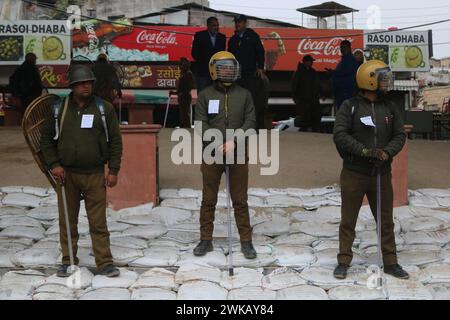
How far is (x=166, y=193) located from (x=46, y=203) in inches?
59.1

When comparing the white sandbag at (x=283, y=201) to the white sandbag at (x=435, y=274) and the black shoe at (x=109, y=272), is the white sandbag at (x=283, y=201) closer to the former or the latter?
the white sandbag at (x=435, y=274)

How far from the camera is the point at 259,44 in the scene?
10383 mm

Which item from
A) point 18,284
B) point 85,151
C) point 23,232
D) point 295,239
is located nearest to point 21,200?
point 23,232

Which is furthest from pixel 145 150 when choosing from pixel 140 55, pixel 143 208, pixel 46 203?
pixel 140 55

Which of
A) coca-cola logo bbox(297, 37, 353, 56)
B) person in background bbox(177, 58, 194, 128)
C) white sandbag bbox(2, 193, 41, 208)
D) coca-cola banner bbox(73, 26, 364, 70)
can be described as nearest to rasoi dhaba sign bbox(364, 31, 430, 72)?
coca-cola banner bbox(73, 26, 364, 70)

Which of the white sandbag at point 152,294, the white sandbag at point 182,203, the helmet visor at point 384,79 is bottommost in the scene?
the white sandbag at point 152,294

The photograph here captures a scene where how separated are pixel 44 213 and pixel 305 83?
293 inches

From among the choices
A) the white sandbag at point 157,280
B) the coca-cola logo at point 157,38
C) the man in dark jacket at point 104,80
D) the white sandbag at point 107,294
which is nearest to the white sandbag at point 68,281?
the white sandbag at point 107,294

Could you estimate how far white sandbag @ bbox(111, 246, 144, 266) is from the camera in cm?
606

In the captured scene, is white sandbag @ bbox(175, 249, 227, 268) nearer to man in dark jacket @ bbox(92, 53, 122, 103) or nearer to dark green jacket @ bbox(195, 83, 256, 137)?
dark green jacket @ bbox(195, 83, 256, 137)

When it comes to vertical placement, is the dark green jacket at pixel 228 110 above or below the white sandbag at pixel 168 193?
above

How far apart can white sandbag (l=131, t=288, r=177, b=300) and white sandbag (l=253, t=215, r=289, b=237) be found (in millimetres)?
2118

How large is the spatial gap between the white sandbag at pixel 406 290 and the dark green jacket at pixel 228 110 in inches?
72.5

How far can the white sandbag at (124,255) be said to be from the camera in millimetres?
6062
